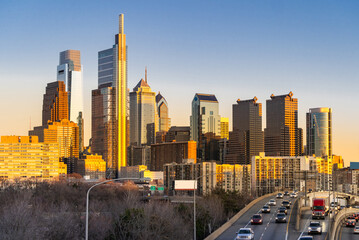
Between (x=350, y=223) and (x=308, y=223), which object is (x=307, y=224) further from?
(x=350, y=223)

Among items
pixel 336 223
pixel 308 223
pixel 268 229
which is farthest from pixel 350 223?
pixel 268 229

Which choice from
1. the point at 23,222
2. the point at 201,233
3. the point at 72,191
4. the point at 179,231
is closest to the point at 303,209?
the point at 201,233

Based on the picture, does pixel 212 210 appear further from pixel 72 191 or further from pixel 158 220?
pixel 72 191

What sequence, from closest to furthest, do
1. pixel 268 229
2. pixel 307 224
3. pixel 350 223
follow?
pixel 268 229, pixel 307 224, pixel 350 223

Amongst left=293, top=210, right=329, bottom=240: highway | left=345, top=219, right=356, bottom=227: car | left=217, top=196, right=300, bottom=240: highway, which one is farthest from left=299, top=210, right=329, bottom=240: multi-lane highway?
left=345, top=219, right=356, bottom=227: car

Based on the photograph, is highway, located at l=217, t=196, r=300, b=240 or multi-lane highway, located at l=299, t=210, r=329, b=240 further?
highway, located at l=217, t=196, r=300, b=240

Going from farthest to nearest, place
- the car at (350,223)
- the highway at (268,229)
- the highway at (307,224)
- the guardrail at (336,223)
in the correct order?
the car at (350,223) < the guardrail at (336,223) < the highway at (268,229) < the highway at (307,224)

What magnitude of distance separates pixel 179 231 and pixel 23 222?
2119 centimetres

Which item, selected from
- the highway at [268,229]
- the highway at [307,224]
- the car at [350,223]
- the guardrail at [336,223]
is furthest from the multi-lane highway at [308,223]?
the car at [350,223]

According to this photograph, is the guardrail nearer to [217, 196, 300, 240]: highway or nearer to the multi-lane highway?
the multi-lane highway

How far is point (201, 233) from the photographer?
8519 cm

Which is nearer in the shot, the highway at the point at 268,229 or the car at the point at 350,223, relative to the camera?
the highway at the point at 268,229

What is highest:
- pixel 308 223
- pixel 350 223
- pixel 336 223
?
pixel 336 223

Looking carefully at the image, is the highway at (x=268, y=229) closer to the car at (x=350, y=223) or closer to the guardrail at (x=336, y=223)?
the guardrail at (x=336, y=223)
